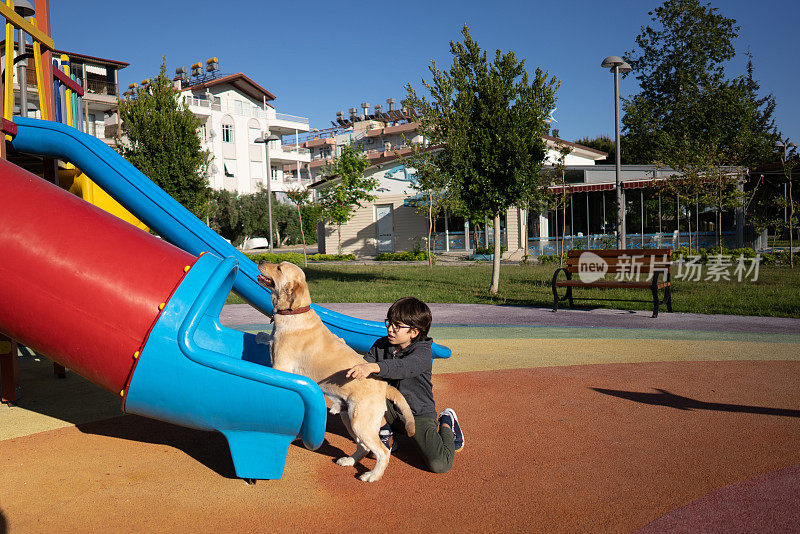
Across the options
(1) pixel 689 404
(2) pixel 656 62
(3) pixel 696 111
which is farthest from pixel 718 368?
(2) pixel 656 62

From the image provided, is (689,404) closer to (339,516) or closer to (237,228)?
(339,516)

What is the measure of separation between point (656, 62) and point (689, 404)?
5281 centimetres

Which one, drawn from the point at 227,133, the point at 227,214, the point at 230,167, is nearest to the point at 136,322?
the point at 227,214

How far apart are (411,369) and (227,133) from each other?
191 ft

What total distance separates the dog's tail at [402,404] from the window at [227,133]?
5762cm

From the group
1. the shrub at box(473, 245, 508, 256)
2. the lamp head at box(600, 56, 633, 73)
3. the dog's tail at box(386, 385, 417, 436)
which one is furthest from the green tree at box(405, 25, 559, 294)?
the shrub at box(473, 245, 508, 256)

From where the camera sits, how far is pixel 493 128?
14.7 metres

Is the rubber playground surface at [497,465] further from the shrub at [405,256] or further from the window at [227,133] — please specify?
the window at [227,133]

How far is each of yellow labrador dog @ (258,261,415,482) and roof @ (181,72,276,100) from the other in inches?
2215

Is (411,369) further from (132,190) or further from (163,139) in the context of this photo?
(163,139)

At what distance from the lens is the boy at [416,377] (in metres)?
3.91

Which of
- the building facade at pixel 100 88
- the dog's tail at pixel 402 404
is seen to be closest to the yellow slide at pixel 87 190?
the dog's tail at pixel 402 404

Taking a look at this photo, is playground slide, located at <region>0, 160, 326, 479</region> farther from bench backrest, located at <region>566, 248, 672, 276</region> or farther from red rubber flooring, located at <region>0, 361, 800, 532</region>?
bench backrest, located at <region>566, 248, 672, 276</region>

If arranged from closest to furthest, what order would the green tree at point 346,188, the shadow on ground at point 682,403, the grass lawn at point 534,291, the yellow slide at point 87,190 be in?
the shadow on ground at point 682,403, the yellow slide at point 87,190, the grass lawn at point 534,291, the green tree at point 346,188
